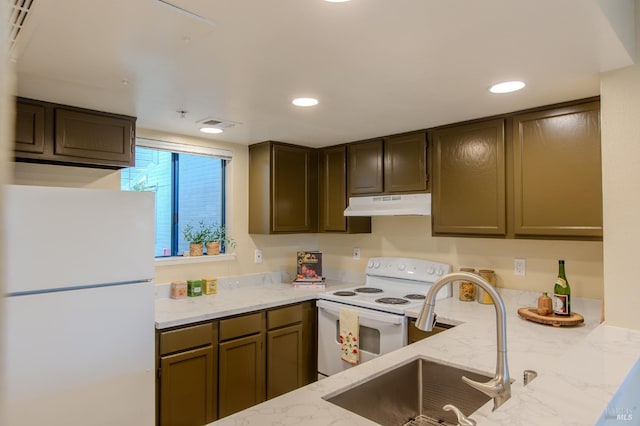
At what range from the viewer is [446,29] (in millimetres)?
1365

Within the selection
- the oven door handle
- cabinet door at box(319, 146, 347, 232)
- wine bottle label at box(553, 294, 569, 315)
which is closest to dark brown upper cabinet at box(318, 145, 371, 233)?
cabinet door at box(319, 146, 347, 232)

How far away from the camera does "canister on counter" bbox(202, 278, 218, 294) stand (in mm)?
3034

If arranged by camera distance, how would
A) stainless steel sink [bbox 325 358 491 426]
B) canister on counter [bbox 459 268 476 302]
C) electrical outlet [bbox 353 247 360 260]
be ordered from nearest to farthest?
stainless steel sink [bbox 325 358 491 426] < canister on counter [bbox 459 268 476 302] < electrical outlet [bbox 353 247 360 260]

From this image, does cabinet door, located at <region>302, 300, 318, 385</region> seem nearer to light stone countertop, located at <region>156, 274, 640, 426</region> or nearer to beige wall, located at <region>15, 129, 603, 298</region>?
light stone countertop, located at <region>156, 274, 640, 426</region>

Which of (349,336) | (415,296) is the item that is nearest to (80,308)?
(349,336)

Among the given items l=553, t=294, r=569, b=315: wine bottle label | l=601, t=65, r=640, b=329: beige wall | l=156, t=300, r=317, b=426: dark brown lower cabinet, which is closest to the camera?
l=601, t=65, r=640, b=329: beige wall

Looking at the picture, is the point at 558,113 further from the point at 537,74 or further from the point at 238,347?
the point at 238,347

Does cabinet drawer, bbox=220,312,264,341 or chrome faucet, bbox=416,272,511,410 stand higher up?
chrome faucet, bbox=416,272,511,410

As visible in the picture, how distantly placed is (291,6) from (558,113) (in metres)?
1.74

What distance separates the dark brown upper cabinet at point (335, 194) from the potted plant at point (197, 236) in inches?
39.5

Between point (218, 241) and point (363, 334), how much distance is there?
1.38 meters

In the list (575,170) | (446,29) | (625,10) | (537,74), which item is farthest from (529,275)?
(446,29)

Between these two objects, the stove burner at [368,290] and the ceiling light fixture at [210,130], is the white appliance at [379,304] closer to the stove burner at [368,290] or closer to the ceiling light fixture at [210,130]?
the stove burner at [368,290]

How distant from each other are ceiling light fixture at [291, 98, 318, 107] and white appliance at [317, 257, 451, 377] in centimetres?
137
